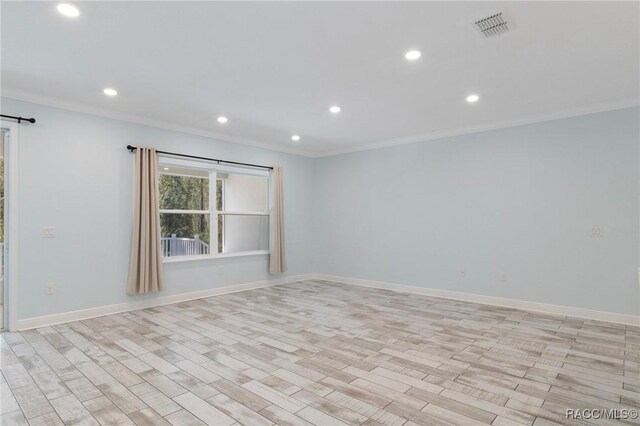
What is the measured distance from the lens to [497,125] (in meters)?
5.09

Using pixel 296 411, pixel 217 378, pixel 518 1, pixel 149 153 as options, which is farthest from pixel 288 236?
pixel 518 1

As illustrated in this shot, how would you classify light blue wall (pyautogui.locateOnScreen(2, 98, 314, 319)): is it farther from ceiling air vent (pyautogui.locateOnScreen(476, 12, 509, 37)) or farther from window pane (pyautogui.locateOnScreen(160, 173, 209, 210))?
ceiling air vent (pyautogui.locateOnScreen(476, 12, 509, 37))

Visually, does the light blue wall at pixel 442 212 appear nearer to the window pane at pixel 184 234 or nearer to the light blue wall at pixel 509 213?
the light blue wall at pixel 509 213

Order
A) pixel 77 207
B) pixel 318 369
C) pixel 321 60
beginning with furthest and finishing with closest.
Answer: pixel 77 207
pixel 321 60
pixel 318 369

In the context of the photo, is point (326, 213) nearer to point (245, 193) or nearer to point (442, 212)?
point (245, 193)

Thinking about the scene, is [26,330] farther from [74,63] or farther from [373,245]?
[373,245]

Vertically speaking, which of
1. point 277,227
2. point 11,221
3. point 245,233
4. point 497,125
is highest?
point 497,125

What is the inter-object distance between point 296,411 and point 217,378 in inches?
31.4

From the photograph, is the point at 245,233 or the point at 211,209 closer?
the point at 211,209

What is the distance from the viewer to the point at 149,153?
4.88 m

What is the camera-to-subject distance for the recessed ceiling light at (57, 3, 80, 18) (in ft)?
7.64

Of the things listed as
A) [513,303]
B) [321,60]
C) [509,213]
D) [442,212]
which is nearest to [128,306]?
[321,60]

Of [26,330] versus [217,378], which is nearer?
[217,378]

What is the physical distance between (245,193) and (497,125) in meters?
4.35
